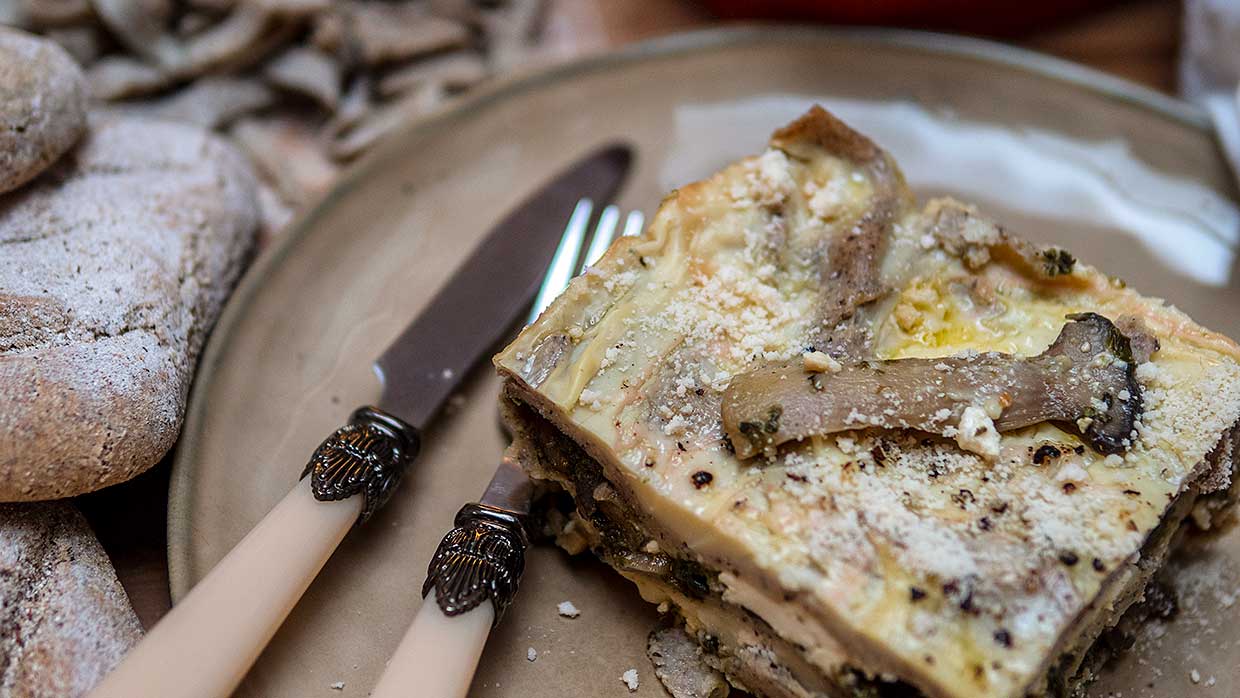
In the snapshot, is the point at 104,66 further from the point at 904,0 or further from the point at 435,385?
the point at 904,0

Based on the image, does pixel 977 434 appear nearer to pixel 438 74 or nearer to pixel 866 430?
pixel 866 430

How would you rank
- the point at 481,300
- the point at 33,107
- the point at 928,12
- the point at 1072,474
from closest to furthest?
the point at 1072,474
the point at 33,107
the point at 481,300
the point at 928,12

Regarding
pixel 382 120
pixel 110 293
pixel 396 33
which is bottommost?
pixel 110 293

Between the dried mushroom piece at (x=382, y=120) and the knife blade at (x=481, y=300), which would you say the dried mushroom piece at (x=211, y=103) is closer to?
the dried mushroom piece at (x=382, y=120)

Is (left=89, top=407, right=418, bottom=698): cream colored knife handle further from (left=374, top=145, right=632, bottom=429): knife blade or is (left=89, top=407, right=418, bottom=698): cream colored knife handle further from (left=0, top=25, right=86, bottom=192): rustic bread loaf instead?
(left=0, top=25, right=86, bottom=192): rustic bread loaf

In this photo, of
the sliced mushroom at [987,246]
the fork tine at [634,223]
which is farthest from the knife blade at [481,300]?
the sliced mushroom at [987,246]

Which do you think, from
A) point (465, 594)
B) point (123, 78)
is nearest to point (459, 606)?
point (465, 594)
